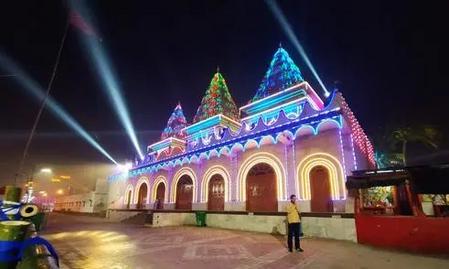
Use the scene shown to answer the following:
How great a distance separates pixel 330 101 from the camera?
13.3m

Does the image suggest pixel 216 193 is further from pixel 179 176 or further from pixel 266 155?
pixel 266 155

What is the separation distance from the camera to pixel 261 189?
16109 mm

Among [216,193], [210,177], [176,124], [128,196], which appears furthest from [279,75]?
[128,196]

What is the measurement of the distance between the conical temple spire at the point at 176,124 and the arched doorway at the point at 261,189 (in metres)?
13.4

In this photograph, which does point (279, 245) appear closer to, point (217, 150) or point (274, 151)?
point (274, 151)

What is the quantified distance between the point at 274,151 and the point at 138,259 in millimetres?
10902

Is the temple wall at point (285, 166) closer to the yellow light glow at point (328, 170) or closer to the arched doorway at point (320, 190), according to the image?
the yellow light glow at point (328, 170)

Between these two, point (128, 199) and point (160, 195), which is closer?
point (160, 195)

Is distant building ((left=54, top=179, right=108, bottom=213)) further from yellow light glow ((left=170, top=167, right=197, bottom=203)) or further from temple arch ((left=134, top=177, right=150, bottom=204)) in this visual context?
yellow light glow ((left=170, top=167, right=197, bottom=203))

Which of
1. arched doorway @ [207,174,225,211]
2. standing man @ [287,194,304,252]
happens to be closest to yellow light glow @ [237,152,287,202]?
arched doorway @ [207,174,225,211]

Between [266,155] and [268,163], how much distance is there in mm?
549

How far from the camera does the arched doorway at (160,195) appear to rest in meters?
23.6

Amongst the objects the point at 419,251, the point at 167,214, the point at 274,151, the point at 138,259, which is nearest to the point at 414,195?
the point at 419,251

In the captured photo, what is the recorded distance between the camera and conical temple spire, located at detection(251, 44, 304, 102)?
18.5m
